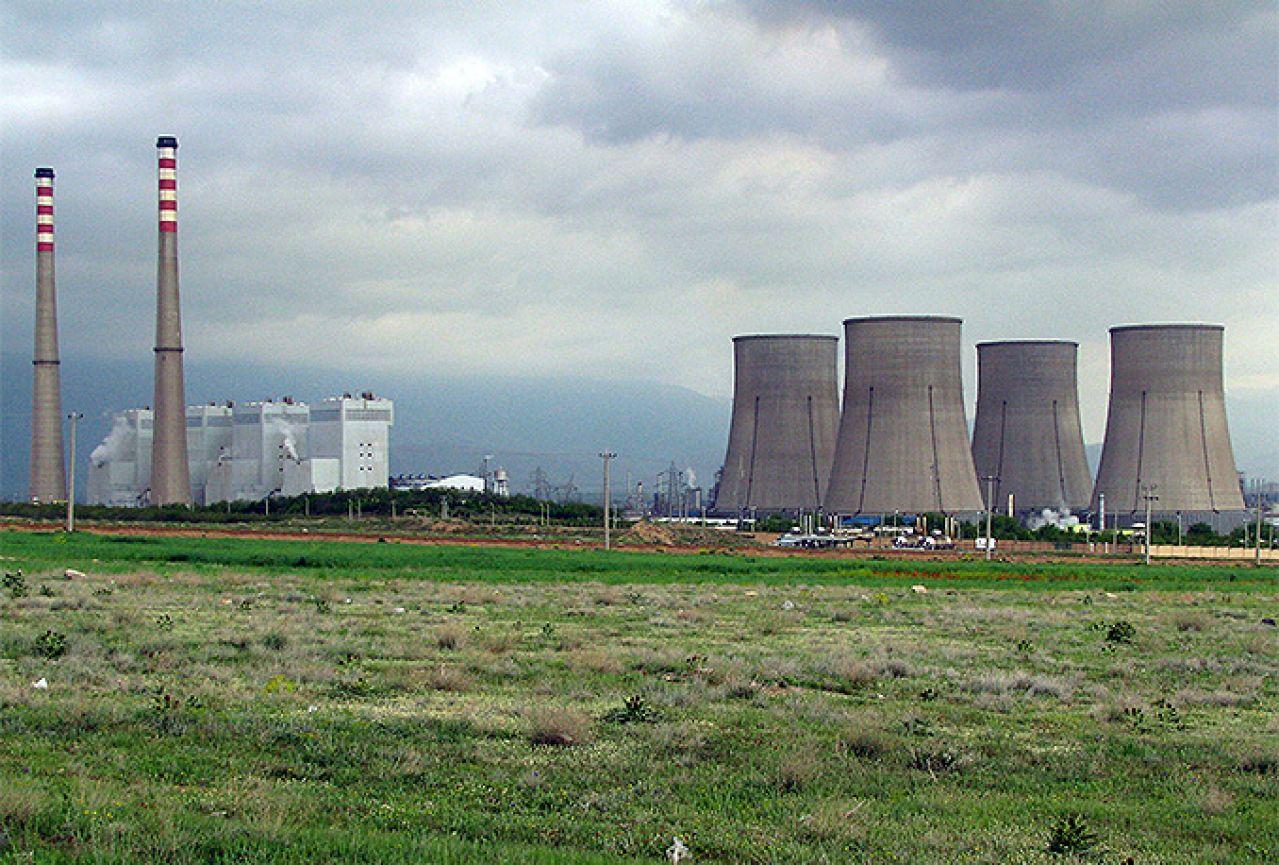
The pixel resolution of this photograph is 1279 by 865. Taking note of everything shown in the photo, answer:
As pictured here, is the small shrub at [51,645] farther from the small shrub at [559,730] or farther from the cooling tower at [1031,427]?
the cooling tower at [1031,427]

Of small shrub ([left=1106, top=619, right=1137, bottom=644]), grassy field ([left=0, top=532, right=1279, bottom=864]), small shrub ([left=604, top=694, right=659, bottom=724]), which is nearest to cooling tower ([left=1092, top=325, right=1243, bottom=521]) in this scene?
grassy field ([left=0, top=532, right=1279, bottom=864])

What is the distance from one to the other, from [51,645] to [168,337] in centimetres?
5732

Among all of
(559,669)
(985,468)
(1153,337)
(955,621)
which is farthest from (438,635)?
(985,468)

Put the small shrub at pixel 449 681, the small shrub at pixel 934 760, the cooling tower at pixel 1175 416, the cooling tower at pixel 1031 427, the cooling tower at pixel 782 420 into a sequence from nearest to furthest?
the small shrub at pixel 934 760, the small shrub at pixel 449 681, the cooling tower at pixel 1175 416, the cooling tower at pixel 782 420, the cooling tower at pixel 1031 427

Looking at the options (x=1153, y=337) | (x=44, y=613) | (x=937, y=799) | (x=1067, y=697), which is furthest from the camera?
(x=1153, y=337)

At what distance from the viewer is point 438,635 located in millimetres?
14258

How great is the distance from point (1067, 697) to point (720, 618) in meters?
7.12

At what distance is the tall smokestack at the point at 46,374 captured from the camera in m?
70.5

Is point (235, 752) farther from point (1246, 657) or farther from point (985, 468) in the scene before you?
point (985, 468)

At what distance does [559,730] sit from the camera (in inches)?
348

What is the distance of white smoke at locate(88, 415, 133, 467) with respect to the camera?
84812mm

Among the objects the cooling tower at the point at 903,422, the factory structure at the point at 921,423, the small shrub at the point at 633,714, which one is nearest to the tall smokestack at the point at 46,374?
the factory structure at the point at 921,423

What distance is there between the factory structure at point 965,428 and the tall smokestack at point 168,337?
26.5m

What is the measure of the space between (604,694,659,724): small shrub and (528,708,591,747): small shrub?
427mm
